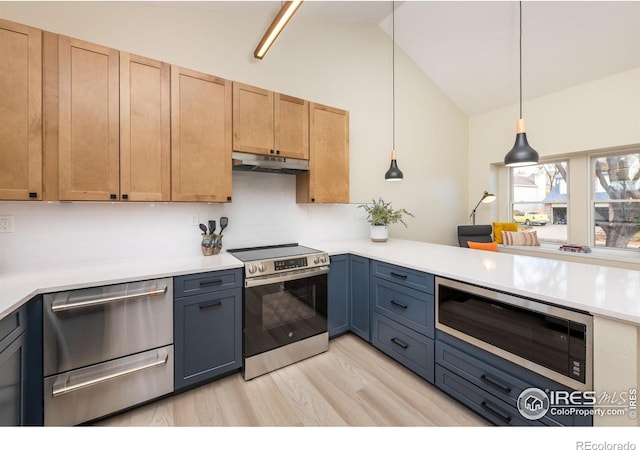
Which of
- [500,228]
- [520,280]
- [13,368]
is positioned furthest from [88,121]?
[500,228]

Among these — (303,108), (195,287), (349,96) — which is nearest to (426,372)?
(195,287)

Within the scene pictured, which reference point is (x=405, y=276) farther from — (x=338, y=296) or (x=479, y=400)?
(x=479, y=400)

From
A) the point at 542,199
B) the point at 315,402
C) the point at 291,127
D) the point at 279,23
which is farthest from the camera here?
the point at 542,199

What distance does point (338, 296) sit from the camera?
261 cm

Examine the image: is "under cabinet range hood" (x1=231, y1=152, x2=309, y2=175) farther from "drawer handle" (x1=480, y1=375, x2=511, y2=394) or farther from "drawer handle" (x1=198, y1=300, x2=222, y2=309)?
"drawer handle" (x1=480, y1=375, x2=511, y2=394)

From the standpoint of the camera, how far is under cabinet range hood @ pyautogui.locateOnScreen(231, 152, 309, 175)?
2254 millimetres

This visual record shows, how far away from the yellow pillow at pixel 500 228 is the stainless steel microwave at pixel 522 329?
346 centimetres

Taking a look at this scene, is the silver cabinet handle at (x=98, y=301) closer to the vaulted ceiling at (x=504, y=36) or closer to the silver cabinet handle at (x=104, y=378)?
the silver cabinet handle at (x=104, y=378)

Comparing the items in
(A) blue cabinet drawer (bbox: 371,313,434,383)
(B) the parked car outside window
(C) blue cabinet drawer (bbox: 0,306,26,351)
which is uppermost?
(B) the parked car outside window

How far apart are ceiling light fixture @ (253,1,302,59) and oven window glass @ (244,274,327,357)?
201 centimetres

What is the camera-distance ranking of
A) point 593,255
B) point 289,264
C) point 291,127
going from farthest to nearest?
point 593,255 → point 291,127 → point 289,264

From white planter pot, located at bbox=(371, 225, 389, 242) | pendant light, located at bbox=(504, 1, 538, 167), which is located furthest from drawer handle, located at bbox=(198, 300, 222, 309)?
pendant light, located at bbox=(504, 1, 538, 167)

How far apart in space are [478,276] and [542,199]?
12.5 ft
